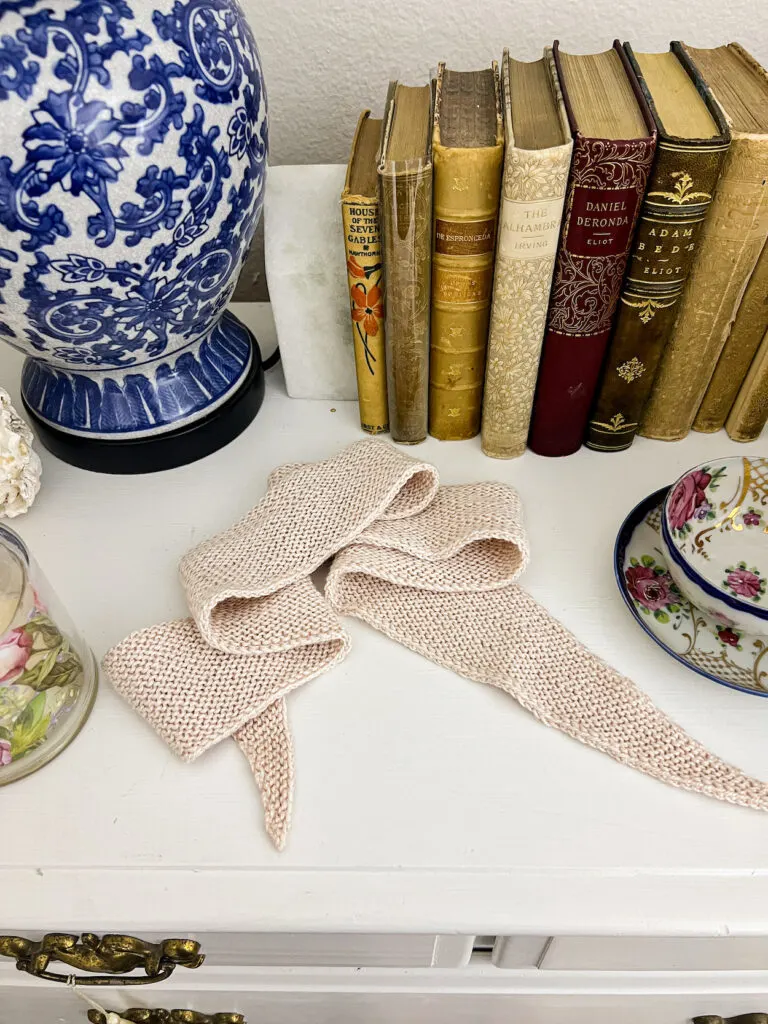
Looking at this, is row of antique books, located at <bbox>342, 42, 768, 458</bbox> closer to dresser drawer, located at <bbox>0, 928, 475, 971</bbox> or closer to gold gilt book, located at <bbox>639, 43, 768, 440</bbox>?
gold gilt book, located at <bbox>639, 43, 768, 440</bbox>

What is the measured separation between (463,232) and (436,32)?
0.25m

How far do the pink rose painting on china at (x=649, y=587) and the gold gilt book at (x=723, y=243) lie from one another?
5.8 inches

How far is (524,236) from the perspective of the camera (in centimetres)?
45

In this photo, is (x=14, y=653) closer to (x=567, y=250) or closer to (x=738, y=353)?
(x=567, y=250)

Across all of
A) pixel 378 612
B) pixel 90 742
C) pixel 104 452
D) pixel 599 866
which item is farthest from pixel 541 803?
pixel 104 452

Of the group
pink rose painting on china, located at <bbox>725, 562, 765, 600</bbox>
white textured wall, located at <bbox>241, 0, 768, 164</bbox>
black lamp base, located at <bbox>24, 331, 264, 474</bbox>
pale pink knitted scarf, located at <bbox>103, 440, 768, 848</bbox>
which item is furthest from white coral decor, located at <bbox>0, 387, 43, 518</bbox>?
pink rose painting on china, located at <bbox>725, 562, 765, 600</bbox>

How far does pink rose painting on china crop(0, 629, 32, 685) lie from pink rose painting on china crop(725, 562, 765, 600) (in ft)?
1.39

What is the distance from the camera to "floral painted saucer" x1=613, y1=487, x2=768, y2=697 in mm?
428

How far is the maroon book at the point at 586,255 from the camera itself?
16.8 inches

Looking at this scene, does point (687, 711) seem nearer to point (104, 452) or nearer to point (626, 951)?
point (626, 951)

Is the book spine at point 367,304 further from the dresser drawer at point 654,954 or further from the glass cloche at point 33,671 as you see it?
the dresser drawer at point 654,954

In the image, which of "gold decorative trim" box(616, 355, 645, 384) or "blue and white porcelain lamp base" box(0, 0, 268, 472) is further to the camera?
"gold decorative trim" box(616, 355, 645, 384)

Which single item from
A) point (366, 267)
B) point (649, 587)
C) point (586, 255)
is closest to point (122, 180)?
point (366, 267)

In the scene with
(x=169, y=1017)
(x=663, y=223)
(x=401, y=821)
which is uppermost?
(x=663, y=223)
